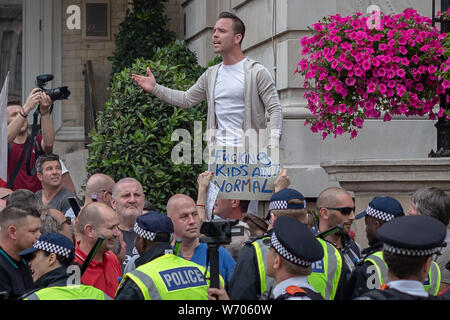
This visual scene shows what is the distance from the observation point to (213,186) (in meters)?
8.28

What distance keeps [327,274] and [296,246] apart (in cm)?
106

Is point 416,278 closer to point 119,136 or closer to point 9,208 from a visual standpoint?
point 9,208

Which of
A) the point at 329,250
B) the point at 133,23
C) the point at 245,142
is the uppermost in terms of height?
the point at 133,23

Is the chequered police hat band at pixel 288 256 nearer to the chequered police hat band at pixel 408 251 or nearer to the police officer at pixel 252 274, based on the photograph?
the chequered police hat band at pixel 408 251

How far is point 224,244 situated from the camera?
16.9 ft

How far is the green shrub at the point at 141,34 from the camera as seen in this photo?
51.7 feet

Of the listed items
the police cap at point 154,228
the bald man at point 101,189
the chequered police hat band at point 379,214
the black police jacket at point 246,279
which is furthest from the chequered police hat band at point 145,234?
the bald man at point 101,189

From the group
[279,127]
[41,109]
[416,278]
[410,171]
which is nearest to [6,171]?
[41,109]

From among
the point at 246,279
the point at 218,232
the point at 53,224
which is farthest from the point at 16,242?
the point at 218,232

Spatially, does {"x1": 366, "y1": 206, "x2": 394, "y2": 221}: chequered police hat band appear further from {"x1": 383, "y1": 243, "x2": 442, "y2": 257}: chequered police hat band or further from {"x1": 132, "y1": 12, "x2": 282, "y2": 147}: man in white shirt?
{"x1": 132, "y1": 12, "x2": 282, "y2": 147}: man in white shirt

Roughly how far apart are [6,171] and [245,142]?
2.45 m

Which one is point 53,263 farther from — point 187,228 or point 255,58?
point 255,58

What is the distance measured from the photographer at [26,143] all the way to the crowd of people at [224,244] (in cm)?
3

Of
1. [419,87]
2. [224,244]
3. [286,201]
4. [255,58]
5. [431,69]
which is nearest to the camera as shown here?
[224,244]
